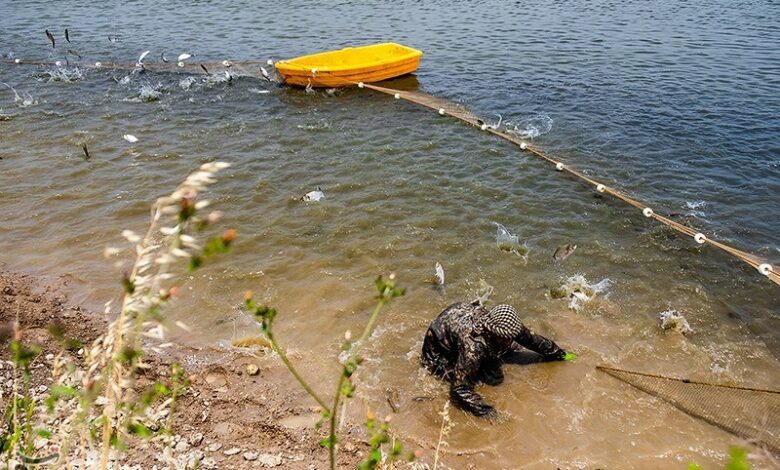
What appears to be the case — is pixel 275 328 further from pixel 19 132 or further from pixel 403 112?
pixel 19 132

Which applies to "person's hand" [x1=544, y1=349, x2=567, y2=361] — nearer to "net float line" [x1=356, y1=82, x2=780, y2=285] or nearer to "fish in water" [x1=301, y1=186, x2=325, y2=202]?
"net float line" [x1=356, y1=82, x2=780, y2=285]

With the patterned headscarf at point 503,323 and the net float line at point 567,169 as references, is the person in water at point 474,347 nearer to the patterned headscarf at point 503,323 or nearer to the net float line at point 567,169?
the patterned headscarf at point 503,323

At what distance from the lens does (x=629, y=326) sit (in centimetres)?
683

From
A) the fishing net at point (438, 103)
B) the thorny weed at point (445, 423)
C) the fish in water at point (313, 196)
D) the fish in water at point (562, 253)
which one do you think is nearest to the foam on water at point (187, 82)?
the fishing net at point (438, 103)

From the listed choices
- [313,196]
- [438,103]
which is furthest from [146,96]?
[438,103]

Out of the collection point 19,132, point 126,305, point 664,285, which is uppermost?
point 126,305

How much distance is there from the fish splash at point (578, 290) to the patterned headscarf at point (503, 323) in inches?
70.1

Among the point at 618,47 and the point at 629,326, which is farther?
the point at 618,47

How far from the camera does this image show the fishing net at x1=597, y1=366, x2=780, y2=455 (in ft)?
18.2

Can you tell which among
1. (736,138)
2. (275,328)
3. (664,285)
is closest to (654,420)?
(664,285)

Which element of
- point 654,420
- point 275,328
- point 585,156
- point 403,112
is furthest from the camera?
point 403,112

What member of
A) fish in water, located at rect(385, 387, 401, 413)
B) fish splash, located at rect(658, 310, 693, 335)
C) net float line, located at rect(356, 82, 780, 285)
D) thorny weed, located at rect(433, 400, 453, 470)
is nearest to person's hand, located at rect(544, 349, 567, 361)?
thorny weed, located at rect(433, 400, 453, 470)

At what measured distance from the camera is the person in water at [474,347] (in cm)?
556

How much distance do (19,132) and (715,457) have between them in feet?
45.3
